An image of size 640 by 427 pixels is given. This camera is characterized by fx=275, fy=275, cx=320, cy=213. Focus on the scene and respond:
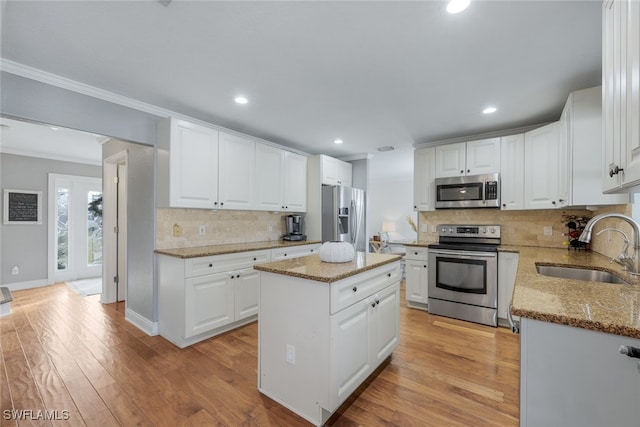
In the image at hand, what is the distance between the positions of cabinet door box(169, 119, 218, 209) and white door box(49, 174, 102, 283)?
413cm

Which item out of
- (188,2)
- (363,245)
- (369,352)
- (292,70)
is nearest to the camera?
(188,2)

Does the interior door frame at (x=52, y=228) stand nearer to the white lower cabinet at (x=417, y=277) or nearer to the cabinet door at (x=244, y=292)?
→ the cabinet door at (x=244, y=292)

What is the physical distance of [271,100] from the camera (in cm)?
272

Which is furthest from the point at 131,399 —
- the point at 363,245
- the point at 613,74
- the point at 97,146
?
the point at 97,146

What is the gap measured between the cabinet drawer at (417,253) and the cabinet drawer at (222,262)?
1915 mm

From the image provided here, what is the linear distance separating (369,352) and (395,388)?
327 millimetres

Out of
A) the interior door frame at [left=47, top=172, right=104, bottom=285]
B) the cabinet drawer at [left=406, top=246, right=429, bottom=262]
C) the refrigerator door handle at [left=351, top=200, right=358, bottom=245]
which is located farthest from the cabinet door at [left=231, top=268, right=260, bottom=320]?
the interior door frame at [left=47, top=172, right=104, bottom=285]

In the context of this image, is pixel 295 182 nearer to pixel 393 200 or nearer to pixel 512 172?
pixel 512 172

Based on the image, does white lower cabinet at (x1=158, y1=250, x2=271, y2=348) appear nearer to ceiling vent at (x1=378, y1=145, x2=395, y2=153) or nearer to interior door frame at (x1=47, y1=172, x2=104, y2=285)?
ceiling vent at (x1=378, y1=145, x2=395, y2=153)

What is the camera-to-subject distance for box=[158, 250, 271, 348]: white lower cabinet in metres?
2.65

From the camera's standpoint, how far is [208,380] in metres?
2.10

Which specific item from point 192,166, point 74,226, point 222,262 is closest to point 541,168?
point 222,262

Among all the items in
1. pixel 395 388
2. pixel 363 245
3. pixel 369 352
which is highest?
pixel 363 245

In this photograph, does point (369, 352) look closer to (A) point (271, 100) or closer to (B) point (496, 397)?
(B) point (496, 397)
